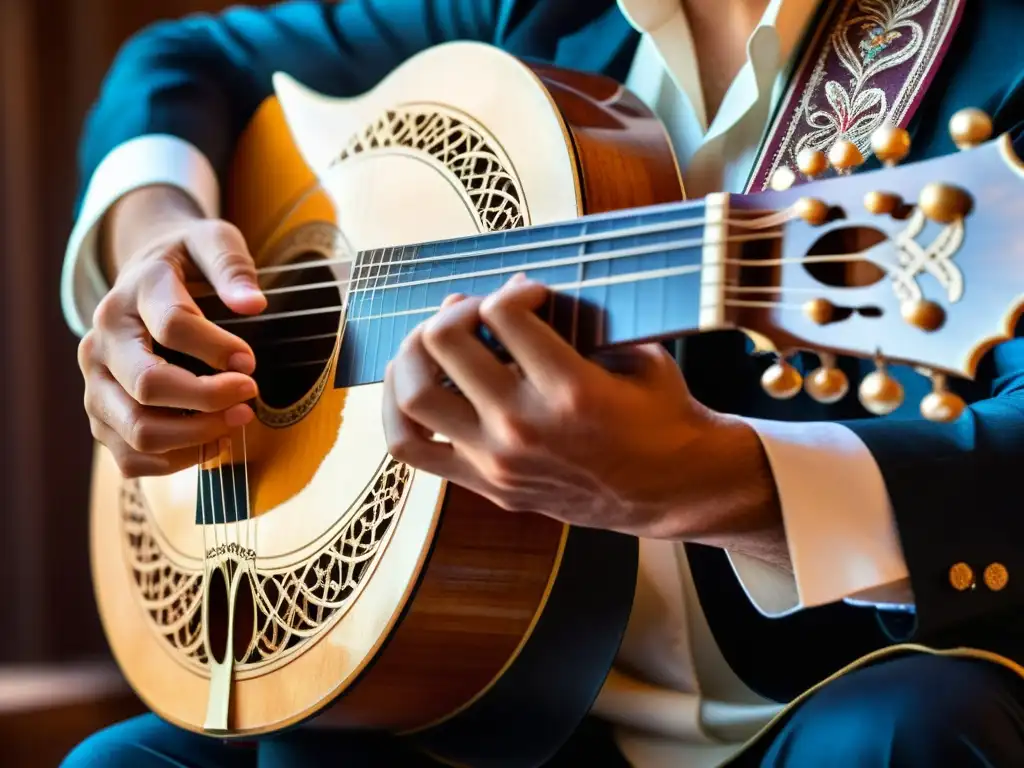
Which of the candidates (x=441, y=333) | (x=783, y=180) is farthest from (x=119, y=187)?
(x=783, y=180)

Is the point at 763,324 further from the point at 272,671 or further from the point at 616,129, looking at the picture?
the point at 272,671

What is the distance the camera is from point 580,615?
80 cm

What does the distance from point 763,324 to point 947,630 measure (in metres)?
0.24

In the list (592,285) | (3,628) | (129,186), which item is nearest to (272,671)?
(592,285)

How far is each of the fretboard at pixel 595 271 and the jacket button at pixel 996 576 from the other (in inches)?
9.9

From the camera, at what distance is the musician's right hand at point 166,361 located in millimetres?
848

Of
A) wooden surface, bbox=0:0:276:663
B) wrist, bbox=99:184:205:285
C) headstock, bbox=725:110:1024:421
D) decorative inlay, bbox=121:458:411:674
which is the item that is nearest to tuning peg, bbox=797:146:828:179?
headstock, bbox=725:110:1024:421

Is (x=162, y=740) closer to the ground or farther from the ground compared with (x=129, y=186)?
closer to the ground

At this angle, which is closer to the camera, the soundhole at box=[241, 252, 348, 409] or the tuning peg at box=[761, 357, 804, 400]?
the tuning peg at box=[761, 357, 804, 400]

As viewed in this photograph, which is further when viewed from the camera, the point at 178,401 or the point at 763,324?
the point at 178,401

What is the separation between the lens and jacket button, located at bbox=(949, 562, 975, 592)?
0.61 m

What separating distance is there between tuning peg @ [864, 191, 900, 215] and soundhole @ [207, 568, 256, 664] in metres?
0.59

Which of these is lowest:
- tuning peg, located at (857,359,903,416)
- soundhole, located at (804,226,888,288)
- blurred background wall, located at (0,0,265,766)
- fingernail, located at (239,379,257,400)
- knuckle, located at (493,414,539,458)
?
blurred background wall, located at (0,0,265,766)

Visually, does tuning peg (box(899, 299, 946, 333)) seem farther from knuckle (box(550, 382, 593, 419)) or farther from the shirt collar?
the shirt collar
